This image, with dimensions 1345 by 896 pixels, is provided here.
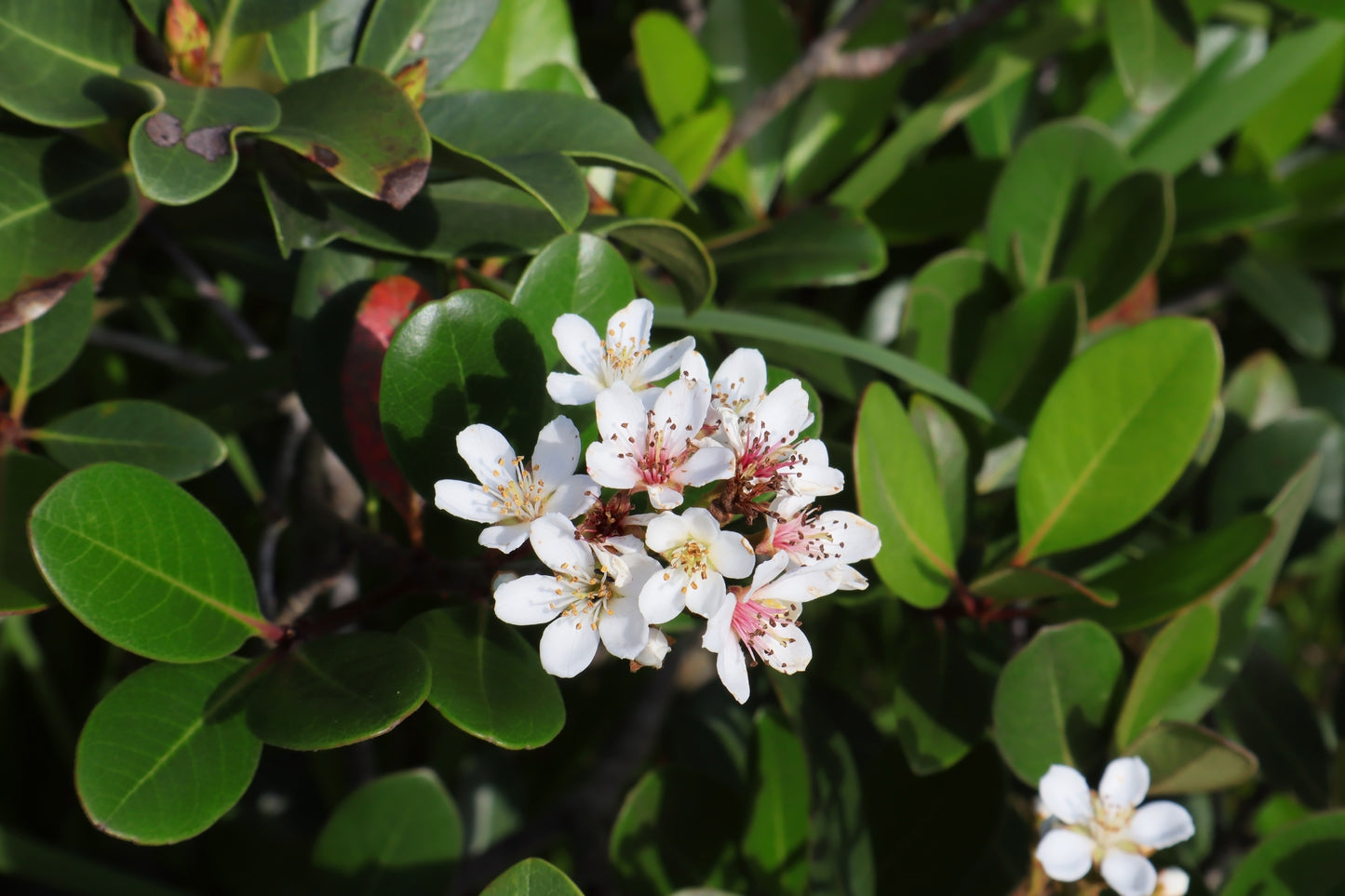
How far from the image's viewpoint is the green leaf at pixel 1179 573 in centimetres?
119

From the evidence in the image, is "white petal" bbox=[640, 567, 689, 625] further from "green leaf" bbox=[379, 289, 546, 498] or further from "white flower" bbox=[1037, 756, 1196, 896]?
"white flower" bbox=[1037, 756, 1196, 896]

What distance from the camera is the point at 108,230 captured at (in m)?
1.08

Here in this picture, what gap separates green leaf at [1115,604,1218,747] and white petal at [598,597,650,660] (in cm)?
67

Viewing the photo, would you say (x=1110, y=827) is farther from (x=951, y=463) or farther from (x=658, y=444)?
(x=658, y=444)

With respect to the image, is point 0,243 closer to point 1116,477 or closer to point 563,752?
point 1116,477

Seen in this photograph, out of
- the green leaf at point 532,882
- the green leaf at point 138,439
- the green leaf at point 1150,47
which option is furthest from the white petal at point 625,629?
the green leaf at point 1150,47

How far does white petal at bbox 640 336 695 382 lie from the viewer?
99 cm

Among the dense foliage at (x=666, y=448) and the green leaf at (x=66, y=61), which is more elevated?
the green leaf at (x=66, y=61)

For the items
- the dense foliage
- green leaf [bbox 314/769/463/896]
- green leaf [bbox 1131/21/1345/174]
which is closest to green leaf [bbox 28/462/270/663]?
the dense foliage

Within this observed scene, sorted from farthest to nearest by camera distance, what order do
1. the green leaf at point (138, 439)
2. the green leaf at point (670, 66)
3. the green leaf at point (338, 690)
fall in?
the green leaf at point (670, 66) < the green leaf at point (138, 439) < the green leaf at point (338, 690)

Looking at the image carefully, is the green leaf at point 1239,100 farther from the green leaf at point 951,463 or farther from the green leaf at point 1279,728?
the green leaf at point 1279,728

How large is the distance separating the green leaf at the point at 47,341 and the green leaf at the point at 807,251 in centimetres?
83

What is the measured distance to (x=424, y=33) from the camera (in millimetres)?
1228

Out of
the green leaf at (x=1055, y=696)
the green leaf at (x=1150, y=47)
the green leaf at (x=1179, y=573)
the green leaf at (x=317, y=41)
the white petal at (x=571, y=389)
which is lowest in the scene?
Result: the green leaf at (x=1055, y=696)
